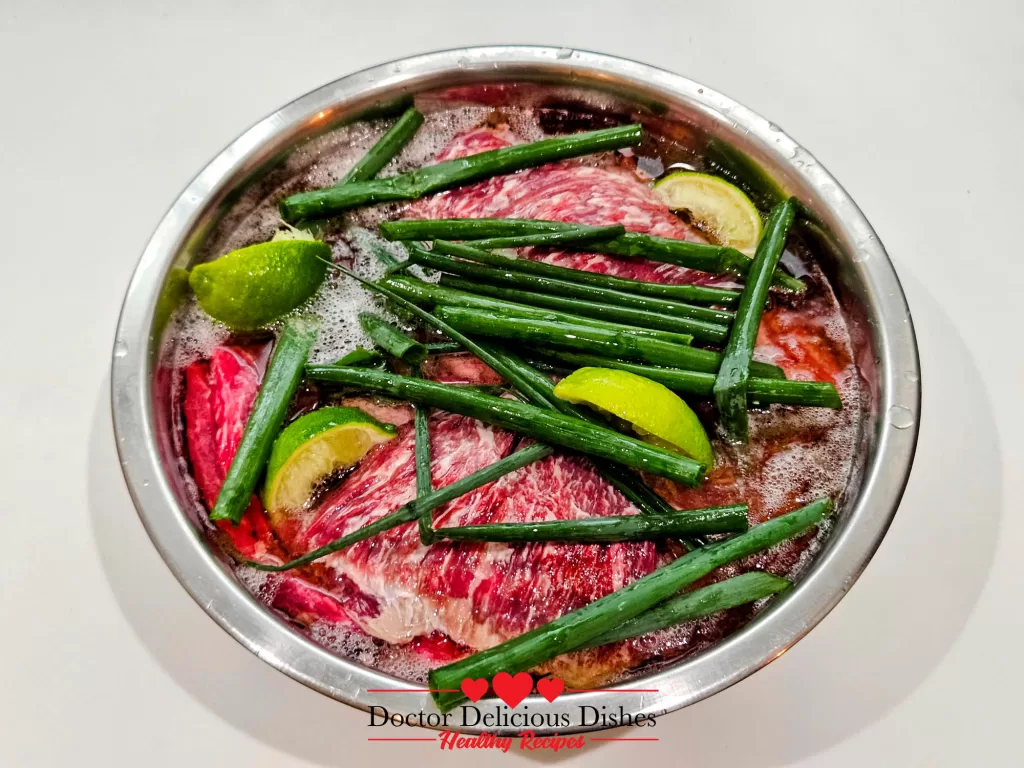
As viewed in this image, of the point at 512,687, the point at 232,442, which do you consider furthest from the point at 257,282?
the point at 512,687

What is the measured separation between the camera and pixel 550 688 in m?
1.37

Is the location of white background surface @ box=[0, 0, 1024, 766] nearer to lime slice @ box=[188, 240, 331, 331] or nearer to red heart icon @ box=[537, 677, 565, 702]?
red heart icon @ box=[537, 677, 565, 702]

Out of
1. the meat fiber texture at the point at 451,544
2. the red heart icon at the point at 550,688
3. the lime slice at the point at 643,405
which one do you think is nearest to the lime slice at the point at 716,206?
the meat fiber texture at the point at 451,544

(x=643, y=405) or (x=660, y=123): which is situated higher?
(x=660, y=123)

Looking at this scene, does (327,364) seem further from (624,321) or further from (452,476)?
(624,321)

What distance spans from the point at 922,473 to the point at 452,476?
141 centimetres

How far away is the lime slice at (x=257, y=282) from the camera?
5.62ft

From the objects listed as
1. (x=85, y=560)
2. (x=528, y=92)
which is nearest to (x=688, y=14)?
(x=528, y=92)

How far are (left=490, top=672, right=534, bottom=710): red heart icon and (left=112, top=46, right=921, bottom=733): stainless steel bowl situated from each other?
7 cm

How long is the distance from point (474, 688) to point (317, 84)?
230 cm

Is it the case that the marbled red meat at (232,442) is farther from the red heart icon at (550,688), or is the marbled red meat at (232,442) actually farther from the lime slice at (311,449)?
the red heart icon at (550,688)

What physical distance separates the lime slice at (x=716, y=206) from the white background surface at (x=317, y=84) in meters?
0.72

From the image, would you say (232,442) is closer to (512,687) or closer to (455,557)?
(455,557)

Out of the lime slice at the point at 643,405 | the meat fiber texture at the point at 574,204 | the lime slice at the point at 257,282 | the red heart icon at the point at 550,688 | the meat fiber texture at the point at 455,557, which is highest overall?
the meat fiber texture at the point at 574,204
